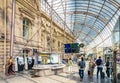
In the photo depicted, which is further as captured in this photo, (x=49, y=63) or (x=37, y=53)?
(x=49, y=63)

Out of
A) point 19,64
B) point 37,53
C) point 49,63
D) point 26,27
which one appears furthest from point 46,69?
point 26,27

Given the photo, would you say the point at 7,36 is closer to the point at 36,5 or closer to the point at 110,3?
the point at 36,5

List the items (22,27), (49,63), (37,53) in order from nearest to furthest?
(37,53)
(49,63)
(22,27)

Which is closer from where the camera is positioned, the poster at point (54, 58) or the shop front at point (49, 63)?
the shop front at point (49, 63)

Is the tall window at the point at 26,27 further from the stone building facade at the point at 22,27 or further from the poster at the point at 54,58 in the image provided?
the poster at the point at 54,58

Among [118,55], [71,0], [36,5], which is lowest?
[118,55]

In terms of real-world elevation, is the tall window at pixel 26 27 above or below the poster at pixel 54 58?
above

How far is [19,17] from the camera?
918 inches

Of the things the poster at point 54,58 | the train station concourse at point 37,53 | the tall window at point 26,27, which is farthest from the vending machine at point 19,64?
the tall window at point 26,27

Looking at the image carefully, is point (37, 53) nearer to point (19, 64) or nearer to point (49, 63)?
point (49, 63)

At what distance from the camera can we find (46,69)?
19375 mm

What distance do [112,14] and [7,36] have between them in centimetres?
2349

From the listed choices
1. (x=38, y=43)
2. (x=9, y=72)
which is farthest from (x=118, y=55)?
(x=38, y=43)

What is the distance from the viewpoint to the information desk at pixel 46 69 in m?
18.8
